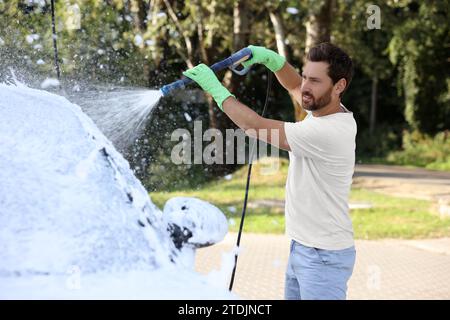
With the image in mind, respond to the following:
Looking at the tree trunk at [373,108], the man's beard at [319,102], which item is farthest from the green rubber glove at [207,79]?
the tree trunk at [373,108]

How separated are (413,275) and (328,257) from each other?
4418mm

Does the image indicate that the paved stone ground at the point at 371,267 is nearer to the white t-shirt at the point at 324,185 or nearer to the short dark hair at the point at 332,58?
the white t-shirt at the point at 324,185

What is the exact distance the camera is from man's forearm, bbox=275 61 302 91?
285 cm

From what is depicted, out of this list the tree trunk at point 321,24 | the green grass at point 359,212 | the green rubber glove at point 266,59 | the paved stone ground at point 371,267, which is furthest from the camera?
the tree trunk at point 321,24

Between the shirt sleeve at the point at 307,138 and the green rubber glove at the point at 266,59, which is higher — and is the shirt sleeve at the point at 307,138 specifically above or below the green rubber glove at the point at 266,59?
below

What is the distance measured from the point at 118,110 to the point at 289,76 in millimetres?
729

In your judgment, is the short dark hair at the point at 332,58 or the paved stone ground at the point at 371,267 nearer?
the short dark hair at the point at 332,58

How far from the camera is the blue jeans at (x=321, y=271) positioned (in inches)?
92.0

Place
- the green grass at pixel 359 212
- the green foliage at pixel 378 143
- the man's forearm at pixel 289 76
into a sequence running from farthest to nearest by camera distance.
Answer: the green foliage at pixel 378 143
the green grass at pixel 359 212
the man's forearm at pixel 289 76

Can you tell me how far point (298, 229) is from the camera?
7.92 feet

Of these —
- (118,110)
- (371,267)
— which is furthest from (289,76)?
(371,267)

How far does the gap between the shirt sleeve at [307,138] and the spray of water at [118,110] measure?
0.47 metres
